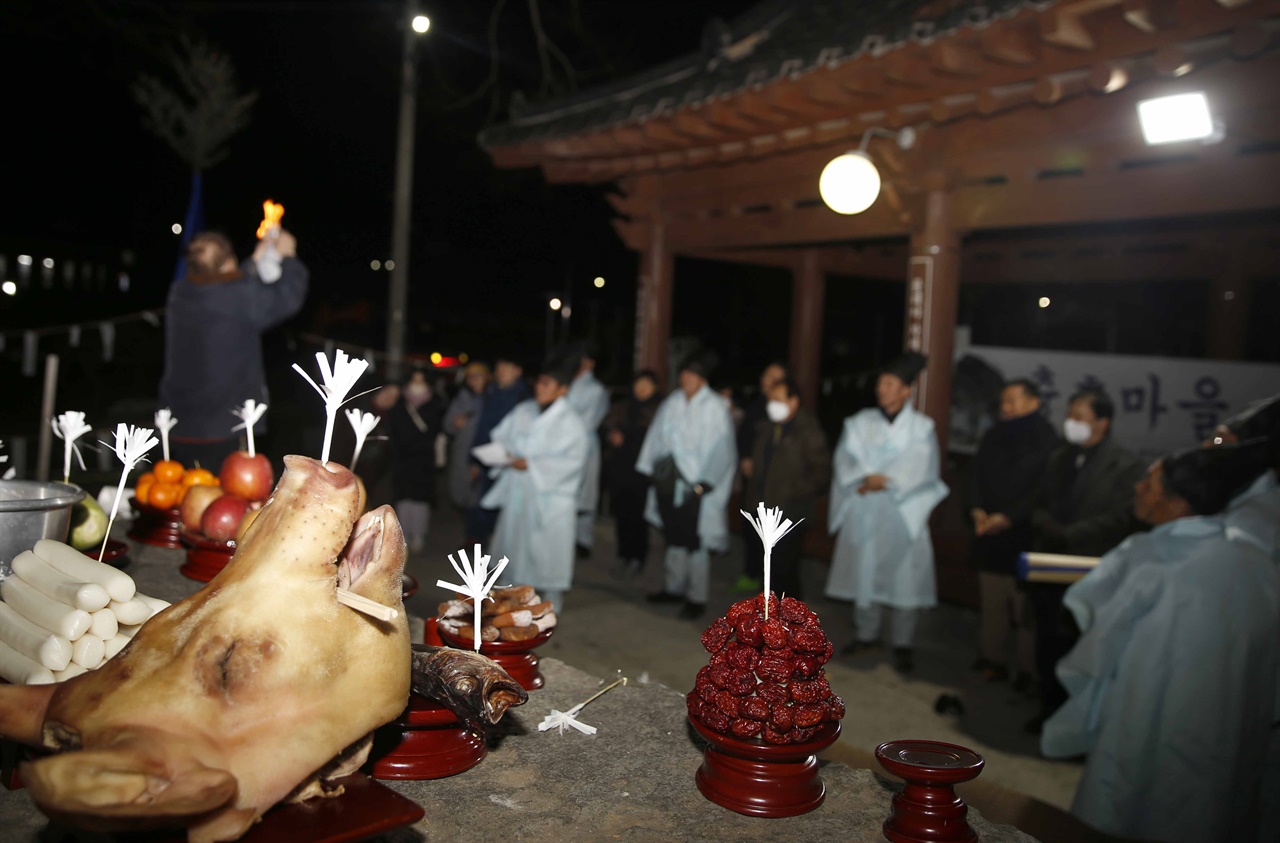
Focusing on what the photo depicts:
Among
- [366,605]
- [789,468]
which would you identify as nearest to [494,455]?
[789,468]

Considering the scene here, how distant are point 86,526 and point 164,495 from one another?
619 mm

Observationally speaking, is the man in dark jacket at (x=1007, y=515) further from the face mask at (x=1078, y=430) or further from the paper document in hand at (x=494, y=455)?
the paper document in hand at (x=494, y=455)

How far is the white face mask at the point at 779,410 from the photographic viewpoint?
662 cm

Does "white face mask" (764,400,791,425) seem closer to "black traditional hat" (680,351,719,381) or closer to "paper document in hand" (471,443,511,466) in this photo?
"black traditional hat" (680,351,719,381)

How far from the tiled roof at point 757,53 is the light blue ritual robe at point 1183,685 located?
2871mm

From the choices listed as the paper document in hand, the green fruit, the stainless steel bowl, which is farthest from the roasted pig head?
the paper document in hand

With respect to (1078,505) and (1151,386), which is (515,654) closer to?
(1078,505)

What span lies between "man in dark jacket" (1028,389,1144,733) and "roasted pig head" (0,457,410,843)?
14.0 ft

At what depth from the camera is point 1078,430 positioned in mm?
5316

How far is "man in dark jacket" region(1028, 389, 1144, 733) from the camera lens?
4973 millimetres

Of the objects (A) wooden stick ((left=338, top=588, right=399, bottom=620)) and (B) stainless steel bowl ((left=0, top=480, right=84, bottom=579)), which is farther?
(B) stainless steel bowl ((left=0, top=480, right=84, bottom=579))

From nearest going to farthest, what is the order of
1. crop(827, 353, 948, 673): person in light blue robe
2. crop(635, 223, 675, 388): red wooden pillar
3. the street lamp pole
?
1. crop(827, 353, 948, 673): person in light blue robe
2. crop(635, 223, 675, 388): red wooden pillar
3. the street lamp pole

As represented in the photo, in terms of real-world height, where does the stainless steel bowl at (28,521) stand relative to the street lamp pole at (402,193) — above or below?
below

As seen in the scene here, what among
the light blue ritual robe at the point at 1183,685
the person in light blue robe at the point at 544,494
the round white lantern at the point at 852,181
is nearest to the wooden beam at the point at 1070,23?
the round white lantern at the point at 852,181
